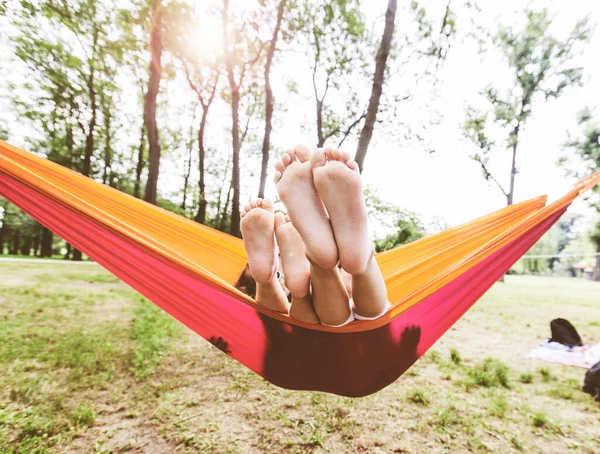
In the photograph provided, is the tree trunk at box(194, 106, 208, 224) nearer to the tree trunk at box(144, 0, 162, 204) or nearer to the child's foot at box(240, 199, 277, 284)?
the tree trunk at box(144, 0, 162, 204)

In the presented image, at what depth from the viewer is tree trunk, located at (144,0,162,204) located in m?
3.97

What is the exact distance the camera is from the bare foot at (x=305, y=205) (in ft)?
2.59

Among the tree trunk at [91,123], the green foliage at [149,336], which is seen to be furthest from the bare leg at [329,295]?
the tree trunk at [91,123]

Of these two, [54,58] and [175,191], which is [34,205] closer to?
[54,58]

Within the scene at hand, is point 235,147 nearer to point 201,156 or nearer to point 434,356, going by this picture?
point 201,156

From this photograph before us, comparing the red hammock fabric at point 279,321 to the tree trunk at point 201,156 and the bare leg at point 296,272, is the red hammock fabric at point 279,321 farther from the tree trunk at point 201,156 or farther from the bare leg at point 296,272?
the tree trunk at point 201,156

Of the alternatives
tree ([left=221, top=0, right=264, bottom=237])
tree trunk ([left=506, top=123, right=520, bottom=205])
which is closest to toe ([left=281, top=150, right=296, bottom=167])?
tree ([left=221, top=0, right=264, bottom=237])

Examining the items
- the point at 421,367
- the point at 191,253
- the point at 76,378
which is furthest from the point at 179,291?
the point at 421,367

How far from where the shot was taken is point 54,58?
643 cm

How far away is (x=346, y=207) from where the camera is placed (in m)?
0.83

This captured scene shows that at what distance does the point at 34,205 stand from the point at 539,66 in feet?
37.9

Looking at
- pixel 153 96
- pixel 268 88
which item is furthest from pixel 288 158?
pixel 268 88

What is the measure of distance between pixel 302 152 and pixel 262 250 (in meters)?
0.29

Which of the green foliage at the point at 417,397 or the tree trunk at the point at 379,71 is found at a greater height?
the tree trunk at the point at 379,71
